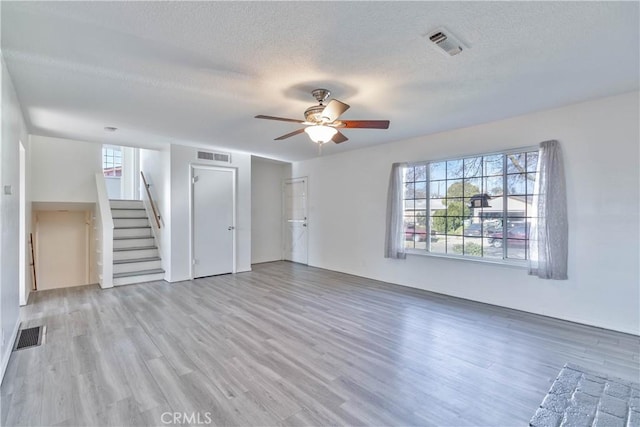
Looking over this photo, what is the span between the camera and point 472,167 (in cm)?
437

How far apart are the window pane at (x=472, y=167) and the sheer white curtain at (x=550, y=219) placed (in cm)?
74

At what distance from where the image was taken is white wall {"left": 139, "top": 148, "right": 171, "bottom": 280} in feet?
18.0

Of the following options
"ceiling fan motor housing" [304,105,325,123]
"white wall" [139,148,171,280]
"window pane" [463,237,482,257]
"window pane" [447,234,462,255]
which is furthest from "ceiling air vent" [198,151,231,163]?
"window pane" [463,237,482,257]

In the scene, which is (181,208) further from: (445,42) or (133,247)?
(445,42)

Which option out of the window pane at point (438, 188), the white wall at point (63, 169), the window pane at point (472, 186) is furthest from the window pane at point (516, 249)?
the white wall at point (63, 169)

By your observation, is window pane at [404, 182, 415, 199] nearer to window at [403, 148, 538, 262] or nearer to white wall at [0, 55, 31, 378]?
window at [403, 148, 538, 262]

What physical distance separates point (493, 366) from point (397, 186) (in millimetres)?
3162

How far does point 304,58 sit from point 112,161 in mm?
8753

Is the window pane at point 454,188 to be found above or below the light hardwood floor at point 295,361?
above

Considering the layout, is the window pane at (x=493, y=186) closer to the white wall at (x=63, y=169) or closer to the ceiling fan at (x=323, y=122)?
the ceiling fan at (x=323, y=122)

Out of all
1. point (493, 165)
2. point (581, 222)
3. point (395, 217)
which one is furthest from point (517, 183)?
point (395, 217)

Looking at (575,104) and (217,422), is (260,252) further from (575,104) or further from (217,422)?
(575,104)

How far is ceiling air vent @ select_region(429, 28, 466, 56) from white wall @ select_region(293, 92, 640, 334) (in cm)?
226

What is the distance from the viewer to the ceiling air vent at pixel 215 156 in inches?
227
